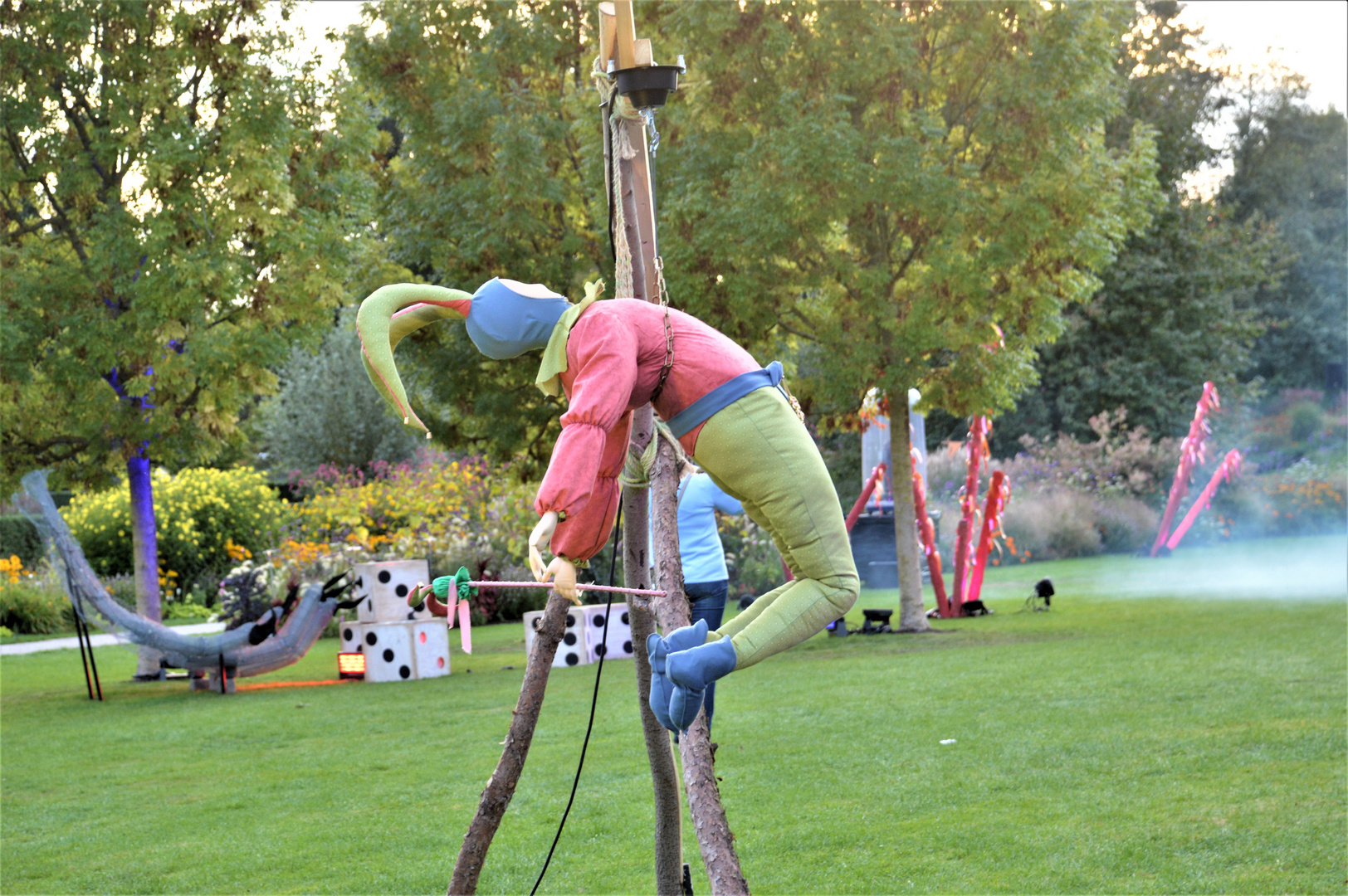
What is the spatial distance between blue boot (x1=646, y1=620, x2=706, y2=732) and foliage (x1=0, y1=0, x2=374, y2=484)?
8.22m

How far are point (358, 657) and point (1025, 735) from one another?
21.3 ft

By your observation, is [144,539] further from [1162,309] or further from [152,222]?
[1162,309]

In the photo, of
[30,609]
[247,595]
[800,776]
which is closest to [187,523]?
[30,609]

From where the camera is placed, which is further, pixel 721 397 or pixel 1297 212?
pixel 1297 212

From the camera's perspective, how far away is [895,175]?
10289 mm

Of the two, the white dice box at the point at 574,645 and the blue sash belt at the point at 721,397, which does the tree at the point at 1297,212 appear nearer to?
the white dice box at the point at 574,645

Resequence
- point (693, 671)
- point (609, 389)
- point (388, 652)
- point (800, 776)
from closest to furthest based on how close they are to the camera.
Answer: point (693, 671), point (609, 389), point (800, 776), point (388, 652)

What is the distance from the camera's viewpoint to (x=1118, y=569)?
18.6 m

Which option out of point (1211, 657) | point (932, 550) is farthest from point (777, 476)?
point (932, 550)

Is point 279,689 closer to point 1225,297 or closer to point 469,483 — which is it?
point 469,483

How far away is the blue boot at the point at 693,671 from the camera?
2.50 meters

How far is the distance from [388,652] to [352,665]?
0.44 m

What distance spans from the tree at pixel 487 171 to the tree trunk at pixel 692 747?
7460 millimetres

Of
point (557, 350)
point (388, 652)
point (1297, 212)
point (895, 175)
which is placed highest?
point (1297, 212)
